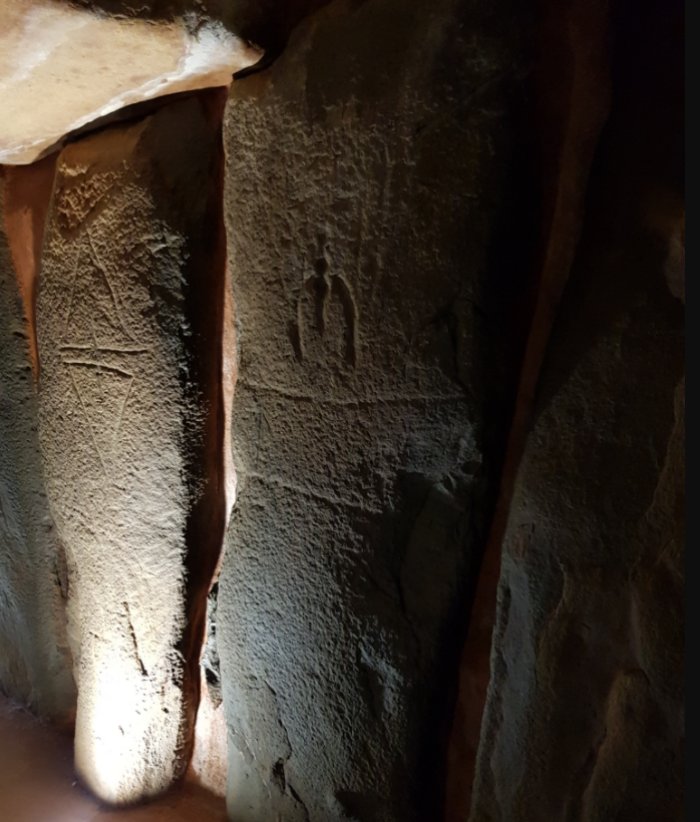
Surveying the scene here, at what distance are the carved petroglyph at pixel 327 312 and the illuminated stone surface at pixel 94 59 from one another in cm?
38

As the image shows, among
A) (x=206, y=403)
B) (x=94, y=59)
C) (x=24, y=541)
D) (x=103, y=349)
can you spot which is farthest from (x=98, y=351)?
(x=24, y=541)

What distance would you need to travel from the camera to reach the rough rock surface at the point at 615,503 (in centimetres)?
94

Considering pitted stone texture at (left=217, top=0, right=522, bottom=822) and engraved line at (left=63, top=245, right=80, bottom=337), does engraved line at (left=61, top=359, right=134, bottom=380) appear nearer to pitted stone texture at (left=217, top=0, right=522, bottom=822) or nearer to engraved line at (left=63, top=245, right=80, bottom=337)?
engraved line at (left=63, top=245, right=80, bottom=337)

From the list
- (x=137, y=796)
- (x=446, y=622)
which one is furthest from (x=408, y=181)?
(x=137, y=796)

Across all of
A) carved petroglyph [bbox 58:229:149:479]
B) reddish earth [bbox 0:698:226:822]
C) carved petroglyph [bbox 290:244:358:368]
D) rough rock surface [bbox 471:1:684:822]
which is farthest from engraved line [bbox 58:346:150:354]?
reddish earth [bbox 0:698:226:822]

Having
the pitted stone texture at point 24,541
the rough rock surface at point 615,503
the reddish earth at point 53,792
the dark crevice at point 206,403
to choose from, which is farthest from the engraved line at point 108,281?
the reddish earth at point 53,792

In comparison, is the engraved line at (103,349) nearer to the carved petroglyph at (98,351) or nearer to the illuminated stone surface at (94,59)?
the carved petroglyph at (98,351)

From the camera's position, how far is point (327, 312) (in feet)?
3.92

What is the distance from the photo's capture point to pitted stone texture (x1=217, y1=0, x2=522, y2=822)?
1.05m

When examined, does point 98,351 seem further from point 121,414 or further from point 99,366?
point 121,414

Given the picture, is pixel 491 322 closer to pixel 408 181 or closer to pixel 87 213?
pixel 408 181

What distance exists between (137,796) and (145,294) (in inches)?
44.7

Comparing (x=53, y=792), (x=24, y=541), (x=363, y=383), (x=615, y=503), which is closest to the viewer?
(x=615, y=503)

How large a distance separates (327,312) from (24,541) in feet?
3.98
